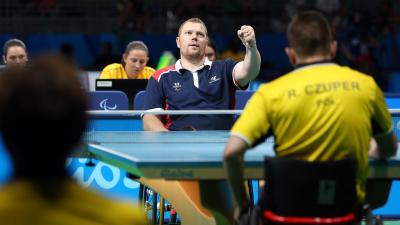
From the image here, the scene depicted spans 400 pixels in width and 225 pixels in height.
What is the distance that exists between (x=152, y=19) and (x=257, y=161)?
2205 centimetres

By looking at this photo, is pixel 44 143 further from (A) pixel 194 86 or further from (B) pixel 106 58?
(B) pixel 106 58

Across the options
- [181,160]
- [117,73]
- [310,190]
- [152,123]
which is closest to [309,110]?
[310,190]

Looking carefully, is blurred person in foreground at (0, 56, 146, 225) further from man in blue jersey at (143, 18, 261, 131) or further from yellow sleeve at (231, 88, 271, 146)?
man in blue jersey at (143, 18, 261, 131)

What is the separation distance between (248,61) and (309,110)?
3369 millimetres

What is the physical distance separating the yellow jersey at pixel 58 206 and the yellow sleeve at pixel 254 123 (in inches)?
80.1

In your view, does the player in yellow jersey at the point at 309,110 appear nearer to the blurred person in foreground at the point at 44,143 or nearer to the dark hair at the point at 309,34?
the dark hair at the point at 309,34

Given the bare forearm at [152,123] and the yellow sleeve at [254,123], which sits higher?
the yellow sleeve at [254,123]

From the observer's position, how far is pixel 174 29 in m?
26.7

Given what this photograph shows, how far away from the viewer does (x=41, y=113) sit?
2.87m

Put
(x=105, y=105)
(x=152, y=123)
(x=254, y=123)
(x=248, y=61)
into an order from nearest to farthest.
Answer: (x=254, y=123), (x=248, y=61), (x=152, y=123), (x=105, y=105)

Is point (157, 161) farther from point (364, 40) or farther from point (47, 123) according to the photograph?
point (364, 40)

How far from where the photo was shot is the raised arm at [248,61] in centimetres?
778

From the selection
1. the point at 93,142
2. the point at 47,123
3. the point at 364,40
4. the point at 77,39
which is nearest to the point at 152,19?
the point at 77,39

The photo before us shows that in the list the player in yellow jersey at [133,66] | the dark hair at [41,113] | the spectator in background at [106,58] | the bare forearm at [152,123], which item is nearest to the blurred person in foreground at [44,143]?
the dark hair at [41,113]
